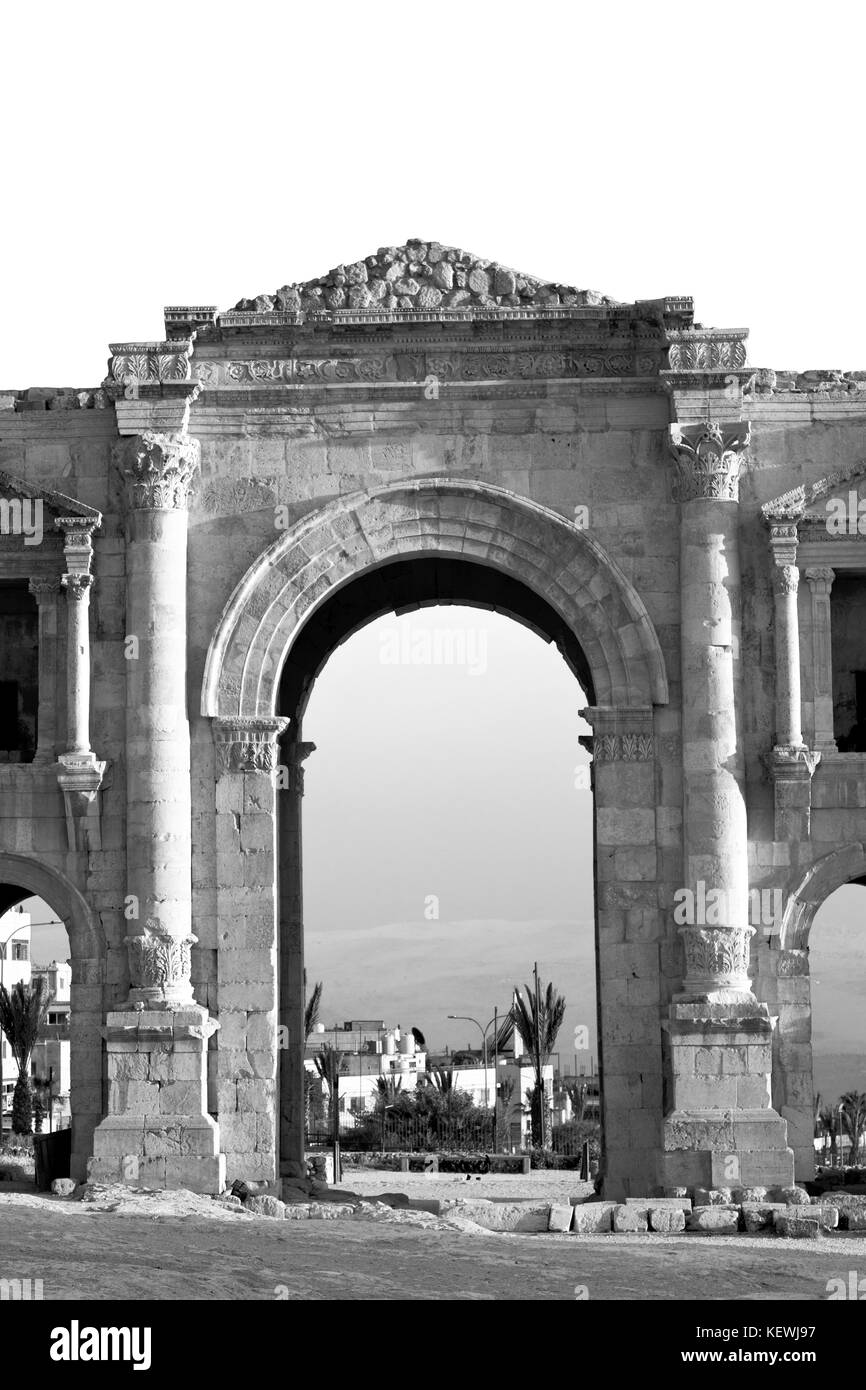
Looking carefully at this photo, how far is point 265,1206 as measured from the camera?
84.1 ft

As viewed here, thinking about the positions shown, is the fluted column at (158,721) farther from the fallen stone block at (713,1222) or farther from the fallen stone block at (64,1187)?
the fallen stone block at (713,1222)

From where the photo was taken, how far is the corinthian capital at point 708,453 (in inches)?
1074

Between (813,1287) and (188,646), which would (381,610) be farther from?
(813,1287)

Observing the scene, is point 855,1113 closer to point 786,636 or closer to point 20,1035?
point 20,1035

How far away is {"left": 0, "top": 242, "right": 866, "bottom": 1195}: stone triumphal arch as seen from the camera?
88.5ft

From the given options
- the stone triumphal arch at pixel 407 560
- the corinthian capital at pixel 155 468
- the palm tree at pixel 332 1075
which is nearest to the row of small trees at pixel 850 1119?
the palm tree at pixel 332 1075

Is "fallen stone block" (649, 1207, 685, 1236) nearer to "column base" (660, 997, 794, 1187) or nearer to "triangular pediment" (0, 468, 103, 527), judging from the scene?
"column base" (660, 997, 794, 1187)

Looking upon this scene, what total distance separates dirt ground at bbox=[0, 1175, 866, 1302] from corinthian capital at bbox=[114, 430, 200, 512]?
26.1ft

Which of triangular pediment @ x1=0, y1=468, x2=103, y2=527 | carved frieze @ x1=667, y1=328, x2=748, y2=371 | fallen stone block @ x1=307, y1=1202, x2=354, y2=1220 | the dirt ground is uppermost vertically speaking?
carved frieze @ x1=667, y1=328, x2=748, y2=371

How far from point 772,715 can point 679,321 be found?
469 cm

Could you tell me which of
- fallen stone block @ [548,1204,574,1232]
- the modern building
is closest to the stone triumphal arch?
fallen stone block @ [548,1204,574,1232]

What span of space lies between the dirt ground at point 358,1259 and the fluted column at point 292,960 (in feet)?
20.0

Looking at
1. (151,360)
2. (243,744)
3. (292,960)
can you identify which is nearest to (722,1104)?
(243,744)
